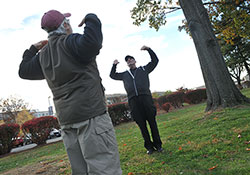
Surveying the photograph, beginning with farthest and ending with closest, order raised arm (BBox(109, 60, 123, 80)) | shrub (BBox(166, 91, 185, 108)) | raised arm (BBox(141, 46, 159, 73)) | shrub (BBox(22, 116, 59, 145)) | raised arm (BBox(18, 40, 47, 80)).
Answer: shrub (BBox(166, 91, 185, 108))
shrub (BBox(22, 116, 59, 145))
raised arm (BBox(109, 60, 123, 80))
raised arm (BBox(141, 46, 159, 73))
raised arm (BBox(18, 40, 47, 80))

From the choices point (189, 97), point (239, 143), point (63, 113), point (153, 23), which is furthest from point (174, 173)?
point (189, 97)

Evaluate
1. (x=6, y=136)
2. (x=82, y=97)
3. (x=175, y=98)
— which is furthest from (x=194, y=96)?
(x=82, y=97)

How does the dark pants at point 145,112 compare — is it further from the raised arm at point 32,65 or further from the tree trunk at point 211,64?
the tree trunk at point 211,64

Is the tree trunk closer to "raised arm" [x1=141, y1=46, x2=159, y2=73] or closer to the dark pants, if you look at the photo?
"raised arm" [x1=141, y1=46, x2=159, y2=73]

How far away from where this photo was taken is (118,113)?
15.5m

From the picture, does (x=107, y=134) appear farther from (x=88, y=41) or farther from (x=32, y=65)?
(x=32, y=65)

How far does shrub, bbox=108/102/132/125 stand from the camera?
50.2 ft

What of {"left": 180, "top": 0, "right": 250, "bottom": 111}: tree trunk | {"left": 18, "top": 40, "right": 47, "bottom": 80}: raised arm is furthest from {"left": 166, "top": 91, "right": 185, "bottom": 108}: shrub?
{"left": 18, "top": 40, "right": 47, "bottom": 80}: raised arm

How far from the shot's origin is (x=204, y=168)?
2957 mm

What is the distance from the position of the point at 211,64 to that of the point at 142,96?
4224 mm

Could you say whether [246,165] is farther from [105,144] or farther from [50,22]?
[50,22]

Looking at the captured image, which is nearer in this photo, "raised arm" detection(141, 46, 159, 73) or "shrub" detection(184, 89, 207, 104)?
"raised arm" detection(141, 46, 159, 73)

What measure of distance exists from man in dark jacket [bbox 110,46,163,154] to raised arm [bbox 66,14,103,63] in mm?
2440

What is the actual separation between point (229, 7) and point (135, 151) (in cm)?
1012
